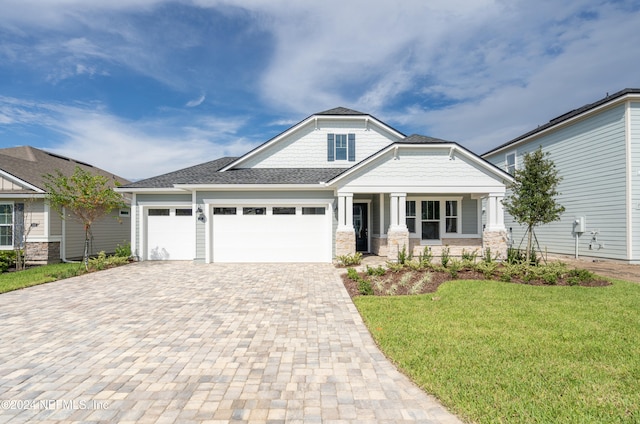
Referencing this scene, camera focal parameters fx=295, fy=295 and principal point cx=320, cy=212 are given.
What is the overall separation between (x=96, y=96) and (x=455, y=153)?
682 inches

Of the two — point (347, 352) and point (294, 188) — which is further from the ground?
point (294, 188)

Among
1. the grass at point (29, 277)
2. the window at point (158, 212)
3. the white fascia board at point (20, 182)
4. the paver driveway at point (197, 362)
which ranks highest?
the white fascia board at point (20, 182)

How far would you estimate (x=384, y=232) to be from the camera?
1397 centimetres

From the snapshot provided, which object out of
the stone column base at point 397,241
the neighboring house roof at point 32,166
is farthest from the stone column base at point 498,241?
the neighboring house roof at point 32,166

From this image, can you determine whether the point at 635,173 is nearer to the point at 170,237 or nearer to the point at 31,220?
the point at 170,237

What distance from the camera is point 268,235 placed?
12.7 meters

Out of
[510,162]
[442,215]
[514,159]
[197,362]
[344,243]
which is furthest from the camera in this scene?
[510,162]

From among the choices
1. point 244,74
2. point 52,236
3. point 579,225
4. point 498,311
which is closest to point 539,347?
point 498,311

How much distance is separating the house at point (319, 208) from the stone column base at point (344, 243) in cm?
4

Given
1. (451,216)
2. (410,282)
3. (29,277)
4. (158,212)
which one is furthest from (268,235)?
(451,216)

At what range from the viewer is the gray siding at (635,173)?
11.7 metres

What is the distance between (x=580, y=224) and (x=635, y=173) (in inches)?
113

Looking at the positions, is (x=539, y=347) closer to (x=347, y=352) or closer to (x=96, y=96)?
(x=347, y=352)

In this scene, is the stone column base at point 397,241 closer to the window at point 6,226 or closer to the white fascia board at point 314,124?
the white fascia board at point 314,124
